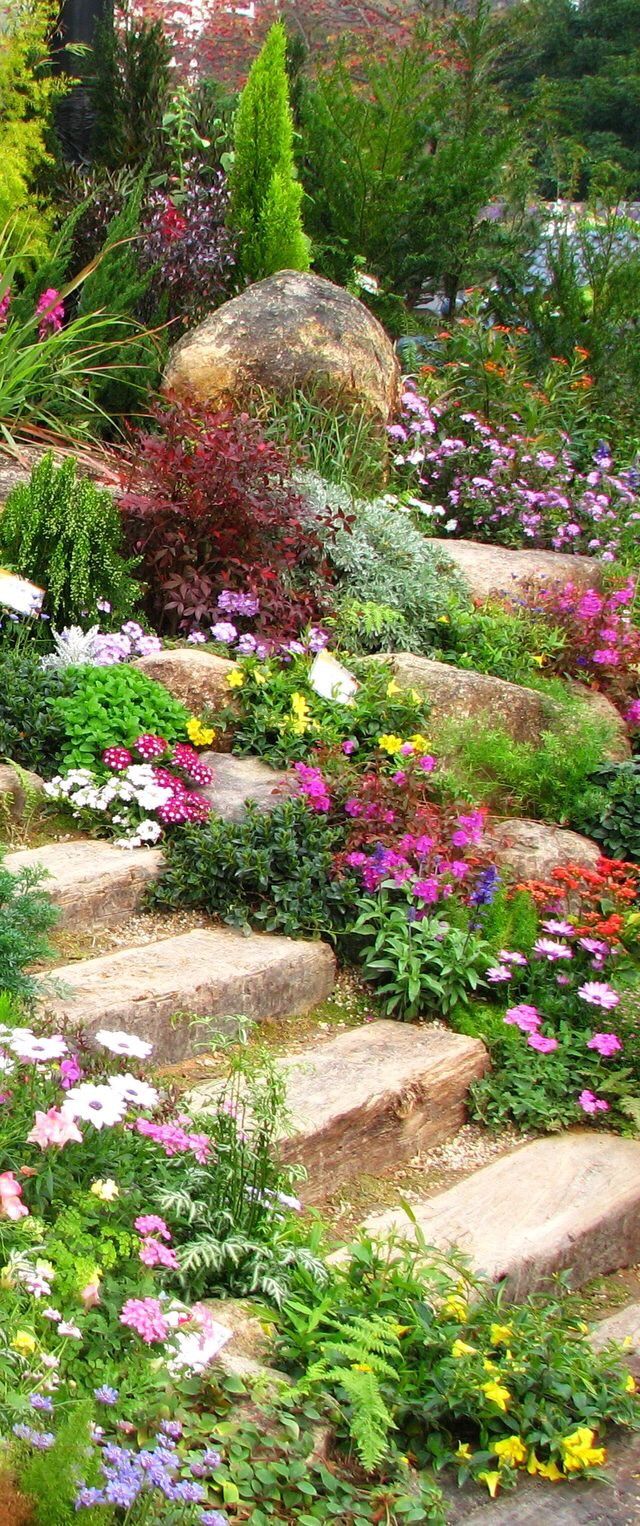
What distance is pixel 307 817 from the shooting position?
4.54 metres

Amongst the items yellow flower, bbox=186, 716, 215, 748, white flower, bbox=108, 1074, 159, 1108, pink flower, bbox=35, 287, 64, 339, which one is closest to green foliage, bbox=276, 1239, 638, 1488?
white flower, bbox=108, 1074, 159, 1108

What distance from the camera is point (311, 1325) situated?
2.59m

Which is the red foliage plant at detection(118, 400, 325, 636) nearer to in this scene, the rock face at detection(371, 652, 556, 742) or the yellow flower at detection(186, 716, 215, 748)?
the rock face at detection(371, 652, 556, 742)

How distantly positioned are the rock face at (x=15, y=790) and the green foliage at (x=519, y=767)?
1.50m

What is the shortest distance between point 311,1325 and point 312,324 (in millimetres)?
6007

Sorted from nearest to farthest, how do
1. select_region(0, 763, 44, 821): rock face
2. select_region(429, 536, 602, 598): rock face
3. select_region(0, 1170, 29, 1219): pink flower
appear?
1. select_region(0, 1170, 29, 1219): pink flower
2. select_region(0, 763, 44, 821): rock face
3. select_region(429, 536, 602, 598): rock face

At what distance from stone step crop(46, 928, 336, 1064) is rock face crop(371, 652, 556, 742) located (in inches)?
55.8

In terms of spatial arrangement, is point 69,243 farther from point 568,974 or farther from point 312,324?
point 568,974

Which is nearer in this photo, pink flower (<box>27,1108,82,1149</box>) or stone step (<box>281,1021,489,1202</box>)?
pink flower (<box>27,1108,82,1149</box>)

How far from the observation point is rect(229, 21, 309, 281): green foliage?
8586 mm

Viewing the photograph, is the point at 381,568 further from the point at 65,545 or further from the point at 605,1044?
the point at 605,1044

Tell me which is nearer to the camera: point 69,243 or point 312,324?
point 312,324

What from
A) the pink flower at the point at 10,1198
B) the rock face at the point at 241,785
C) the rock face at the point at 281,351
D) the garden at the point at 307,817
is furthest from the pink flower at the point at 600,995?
the rock face at the point at 281,351

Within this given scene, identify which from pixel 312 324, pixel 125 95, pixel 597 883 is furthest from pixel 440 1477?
pixel 125 95
